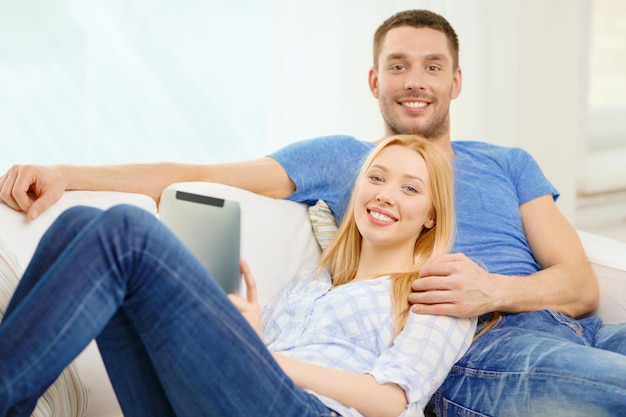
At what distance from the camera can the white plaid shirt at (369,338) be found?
162 cm

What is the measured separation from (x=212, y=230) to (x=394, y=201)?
1.66 feet

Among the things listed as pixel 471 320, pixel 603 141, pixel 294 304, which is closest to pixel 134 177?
pixel 294 304

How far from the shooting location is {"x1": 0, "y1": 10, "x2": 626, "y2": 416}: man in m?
1.73

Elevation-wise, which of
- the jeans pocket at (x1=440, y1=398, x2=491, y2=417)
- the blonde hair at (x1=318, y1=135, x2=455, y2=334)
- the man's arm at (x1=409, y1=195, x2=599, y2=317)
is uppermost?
the blonde hair at (x1=318, y1=135, x2=455, y2=334)

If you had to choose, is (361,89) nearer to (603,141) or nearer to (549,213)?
(549,213)

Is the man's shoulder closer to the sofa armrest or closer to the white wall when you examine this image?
the sofa armrest

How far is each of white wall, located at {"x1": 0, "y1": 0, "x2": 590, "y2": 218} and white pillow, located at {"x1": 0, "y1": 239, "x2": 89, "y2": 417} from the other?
1069mm

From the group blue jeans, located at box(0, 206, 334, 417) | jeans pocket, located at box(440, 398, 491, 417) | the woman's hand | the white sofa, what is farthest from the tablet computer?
jeans pocket, located at box(440, 398, 491, 417)

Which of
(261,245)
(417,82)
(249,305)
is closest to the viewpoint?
(249,305)

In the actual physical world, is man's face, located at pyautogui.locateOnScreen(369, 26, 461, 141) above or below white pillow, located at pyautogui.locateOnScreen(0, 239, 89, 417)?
above

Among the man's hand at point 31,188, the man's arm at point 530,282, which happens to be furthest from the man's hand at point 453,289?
the man's hand at point 31,188

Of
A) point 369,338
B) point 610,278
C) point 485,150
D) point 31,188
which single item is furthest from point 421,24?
point 31,188

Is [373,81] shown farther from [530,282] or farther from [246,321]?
[246,321]

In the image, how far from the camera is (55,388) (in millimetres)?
1661
